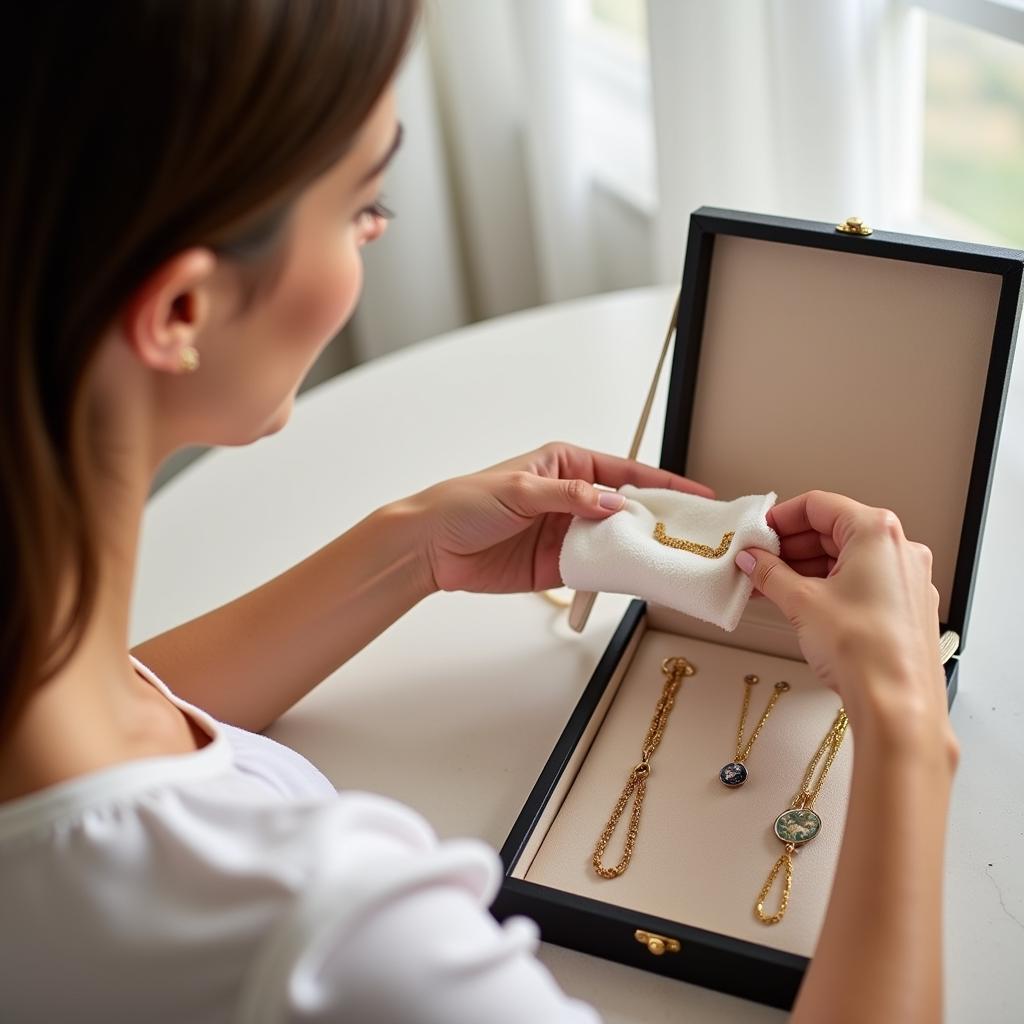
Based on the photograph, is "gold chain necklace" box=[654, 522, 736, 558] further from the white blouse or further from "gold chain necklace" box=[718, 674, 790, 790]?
the white blouse

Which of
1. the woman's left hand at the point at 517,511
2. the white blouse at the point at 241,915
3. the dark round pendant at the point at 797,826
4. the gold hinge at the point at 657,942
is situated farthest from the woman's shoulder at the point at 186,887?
the woman's left hand at the point at 517,511

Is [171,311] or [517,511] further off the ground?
[171,311]

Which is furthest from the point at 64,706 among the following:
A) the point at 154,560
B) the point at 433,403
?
the point at 433,403

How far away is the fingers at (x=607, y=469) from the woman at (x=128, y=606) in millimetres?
286

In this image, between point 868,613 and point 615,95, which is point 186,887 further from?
point 615,95

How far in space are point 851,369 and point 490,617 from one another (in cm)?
34

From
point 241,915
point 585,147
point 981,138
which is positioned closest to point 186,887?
point 241,915

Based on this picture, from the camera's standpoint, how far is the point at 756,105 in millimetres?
1427

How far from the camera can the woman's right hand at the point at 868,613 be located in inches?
25.6

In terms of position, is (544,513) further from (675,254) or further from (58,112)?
(675,254)

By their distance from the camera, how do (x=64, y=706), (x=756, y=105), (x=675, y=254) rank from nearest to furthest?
(x=64, y=706), (x=756, y=105), (x=675, y=254)

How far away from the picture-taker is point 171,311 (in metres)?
0.54

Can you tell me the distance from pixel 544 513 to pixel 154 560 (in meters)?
0.40

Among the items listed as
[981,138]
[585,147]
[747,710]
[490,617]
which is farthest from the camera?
[981,138]
